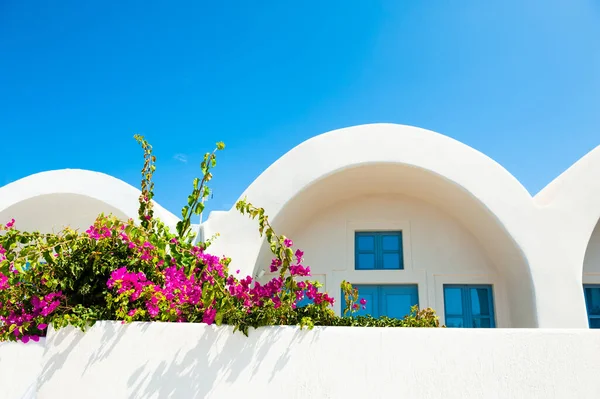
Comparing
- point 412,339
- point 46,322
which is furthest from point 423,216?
point 46,322

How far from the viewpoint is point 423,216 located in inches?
363

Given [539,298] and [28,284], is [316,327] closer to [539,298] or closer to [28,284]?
[28,284]

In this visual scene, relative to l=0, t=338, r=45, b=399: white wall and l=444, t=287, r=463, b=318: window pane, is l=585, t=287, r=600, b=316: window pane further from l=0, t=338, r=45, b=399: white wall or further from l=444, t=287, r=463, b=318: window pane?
l=0, t=338, r=45, b=399: white wall

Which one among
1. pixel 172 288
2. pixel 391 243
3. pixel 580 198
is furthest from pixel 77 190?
pixel 580 198

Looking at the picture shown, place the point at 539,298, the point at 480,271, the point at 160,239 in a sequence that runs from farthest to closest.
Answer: the point at 480,271 → the point at 539,298 → the point at 160,239

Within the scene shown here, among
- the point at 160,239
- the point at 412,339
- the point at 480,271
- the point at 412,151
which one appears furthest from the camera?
the point at 480,271

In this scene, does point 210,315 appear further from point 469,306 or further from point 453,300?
point 469,306

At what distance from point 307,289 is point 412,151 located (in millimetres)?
4183

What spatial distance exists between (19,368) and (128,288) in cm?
114

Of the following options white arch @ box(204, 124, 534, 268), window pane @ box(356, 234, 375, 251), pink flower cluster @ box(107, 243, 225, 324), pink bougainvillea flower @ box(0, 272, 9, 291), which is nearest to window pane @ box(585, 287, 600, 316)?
white arch @ box(204, 124, 534, 268)

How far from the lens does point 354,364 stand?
3994 millimetres

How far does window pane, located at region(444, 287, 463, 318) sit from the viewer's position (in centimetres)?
883

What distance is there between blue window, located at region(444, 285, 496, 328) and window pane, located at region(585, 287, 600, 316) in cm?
159

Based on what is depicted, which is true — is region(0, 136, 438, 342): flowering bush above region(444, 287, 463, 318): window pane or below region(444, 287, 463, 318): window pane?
below
